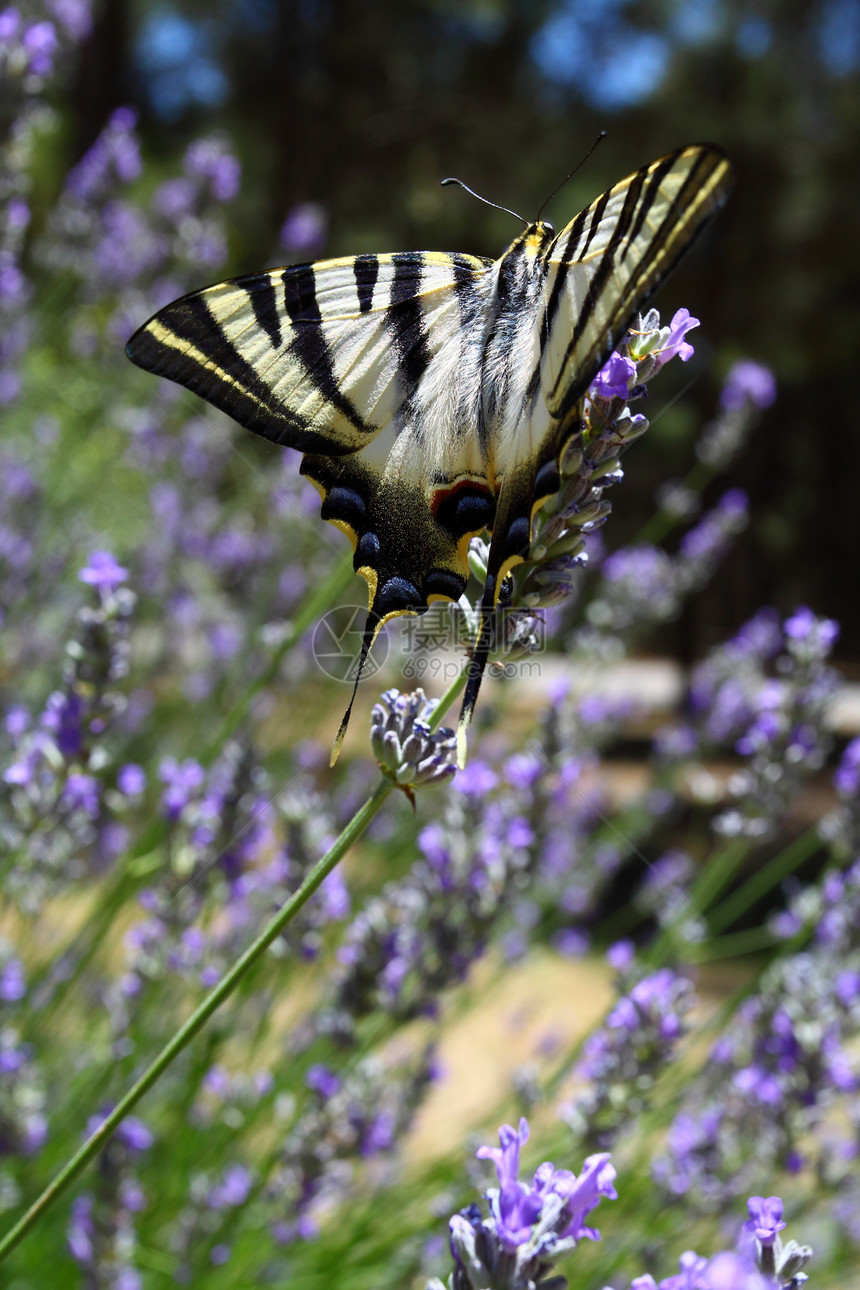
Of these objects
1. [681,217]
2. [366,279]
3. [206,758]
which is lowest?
[681,217]

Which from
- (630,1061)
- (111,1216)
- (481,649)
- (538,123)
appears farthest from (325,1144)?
(538,123)

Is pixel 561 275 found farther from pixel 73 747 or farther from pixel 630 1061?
pixel 630 1061

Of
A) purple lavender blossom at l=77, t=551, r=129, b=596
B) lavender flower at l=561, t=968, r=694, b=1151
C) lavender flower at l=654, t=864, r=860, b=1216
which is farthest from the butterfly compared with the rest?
lavender flower at l=654, t=864, r=860, b=1216

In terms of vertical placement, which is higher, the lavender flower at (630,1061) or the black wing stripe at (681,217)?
the black wing stripe at (681,217)

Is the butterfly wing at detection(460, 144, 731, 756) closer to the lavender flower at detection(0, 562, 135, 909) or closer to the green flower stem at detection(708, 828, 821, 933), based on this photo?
the lavender flower at detection(0, 562, 135, 909)

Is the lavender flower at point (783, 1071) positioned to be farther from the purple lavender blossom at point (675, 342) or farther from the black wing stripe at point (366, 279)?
the black wing stripe at point (366, 279)

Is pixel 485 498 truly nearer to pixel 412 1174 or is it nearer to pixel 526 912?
pixel 412 1174

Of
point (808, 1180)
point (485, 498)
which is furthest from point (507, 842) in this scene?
point (808, 1180)

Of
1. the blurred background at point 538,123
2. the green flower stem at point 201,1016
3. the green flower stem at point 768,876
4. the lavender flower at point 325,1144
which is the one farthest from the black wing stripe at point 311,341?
the blurred background at point 538,123
